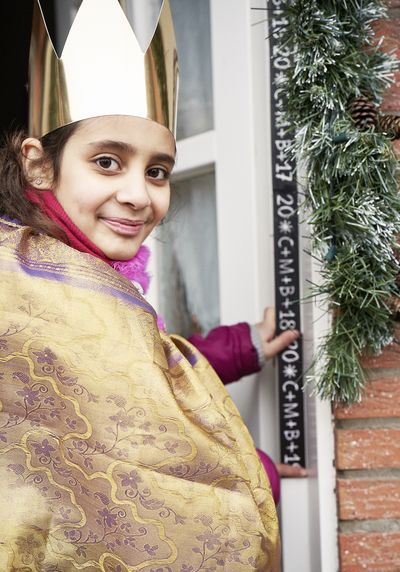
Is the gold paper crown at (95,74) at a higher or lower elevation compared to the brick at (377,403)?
higher

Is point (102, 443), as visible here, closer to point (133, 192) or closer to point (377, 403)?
point (133, 192)

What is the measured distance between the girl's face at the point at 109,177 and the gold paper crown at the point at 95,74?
0.10 feet

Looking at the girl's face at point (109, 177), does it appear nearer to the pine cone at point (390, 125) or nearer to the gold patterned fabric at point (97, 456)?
the gold patterned fabric at point (97, 456)

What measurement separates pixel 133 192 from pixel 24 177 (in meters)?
0.19

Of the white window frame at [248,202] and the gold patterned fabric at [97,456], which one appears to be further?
the white window frame at [248,202]

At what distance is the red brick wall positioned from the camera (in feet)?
3.76

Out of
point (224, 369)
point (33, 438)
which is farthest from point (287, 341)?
point (33, 438)

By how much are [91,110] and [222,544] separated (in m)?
0.65

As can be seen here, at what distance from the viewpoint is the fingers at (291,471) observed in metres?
1.34

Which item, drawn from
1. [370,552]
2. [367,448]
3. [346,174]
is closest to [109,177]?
[346,174]

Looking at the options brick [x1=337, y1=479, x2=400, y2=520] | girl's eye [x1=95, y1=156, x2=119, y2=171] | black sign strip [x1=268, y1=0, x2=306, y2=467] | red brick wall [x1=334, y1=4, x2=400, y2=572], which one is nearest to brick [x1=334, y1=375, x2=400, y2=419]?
red brick wall [x1=334, y1=4, x2=400, y2=572]

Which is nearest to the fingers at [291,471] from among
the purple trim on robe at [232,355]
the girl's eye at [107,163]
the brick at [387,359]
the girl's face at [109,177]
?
the purple trim on robe at [232,355]

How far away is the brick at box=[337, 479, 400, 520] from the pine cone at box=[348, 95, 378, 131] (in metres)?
0.58

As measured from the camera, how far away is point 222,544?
885 millimetres
